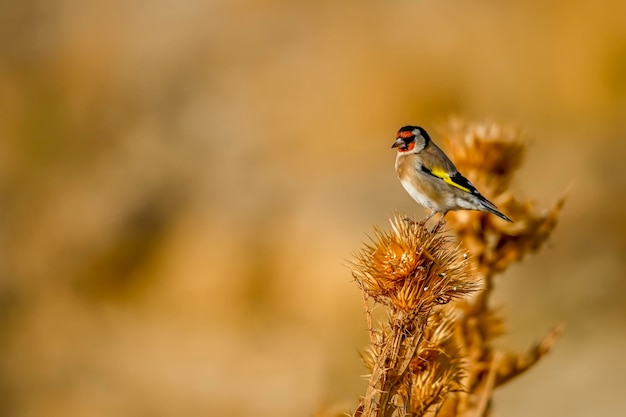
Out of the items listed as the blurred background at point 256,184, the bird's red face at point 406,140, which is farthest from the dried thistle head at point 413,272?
the blurred background at point 256,184

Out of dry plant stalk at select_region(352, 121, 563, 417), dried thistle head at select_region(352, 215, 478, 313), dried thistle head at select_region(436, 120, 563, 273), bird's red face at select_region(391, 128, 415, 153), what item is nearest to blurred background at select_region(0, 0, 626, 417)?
bird's red face at select_region(391, 128, 415, 153)

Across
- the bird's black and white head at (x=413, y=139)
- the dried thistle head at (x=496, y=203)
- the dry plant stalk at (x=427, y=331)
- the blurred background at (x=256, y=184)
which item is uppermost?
the blurred background at (x=256, y=184)

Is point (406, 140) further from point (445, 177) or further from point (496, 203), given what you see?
point (496, 203)

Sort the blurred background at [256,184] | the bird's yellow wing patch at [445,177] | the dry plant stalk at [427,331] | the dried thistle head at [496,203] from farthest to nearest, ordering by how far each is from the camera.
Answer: the blurred background at [256,184], the bird's yellow wing patch at [445,177], the dried thistle head at [496,203], the dry plant stalk at [427,331]

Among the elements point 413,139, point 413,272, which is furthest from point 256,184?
point 413,272

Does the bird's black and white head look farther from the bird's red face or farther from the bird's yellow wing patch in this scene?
the bird's yellow wing patch

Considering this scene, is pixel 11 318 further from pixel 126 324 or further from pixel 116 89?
pixel 116 89

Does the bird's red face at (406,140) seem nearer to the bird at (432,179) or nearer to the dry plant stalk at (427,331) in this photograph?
the bird at (432,179)
